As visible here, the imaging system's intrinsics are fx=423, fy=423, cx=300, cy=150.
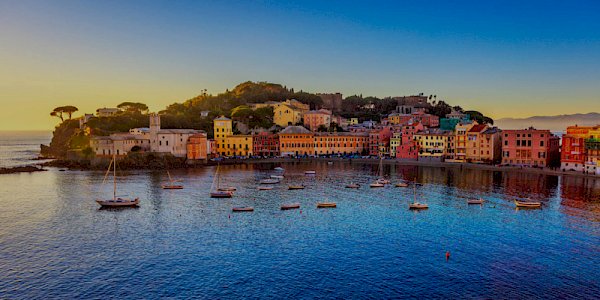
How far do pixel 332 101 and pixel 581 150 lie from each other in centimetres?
7959

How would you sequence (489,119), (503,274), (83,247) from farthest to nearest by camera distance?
1. (489,119)
2. (83,247)
3. (503,274)

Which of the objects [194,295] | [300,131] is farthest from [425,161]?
[194,295]

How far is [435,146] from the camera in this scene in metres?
81.3

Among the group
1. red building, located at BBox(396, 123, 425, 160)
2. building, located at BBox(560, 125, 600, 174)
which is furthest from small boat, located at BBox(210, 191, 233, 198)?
building, located at BBox(560, 125, 600, 174)

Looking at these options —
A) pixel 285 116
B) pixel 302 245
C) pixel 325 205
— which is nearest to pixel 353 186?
pixel 325 205

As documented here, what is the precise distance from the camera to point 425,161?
79.9 meters

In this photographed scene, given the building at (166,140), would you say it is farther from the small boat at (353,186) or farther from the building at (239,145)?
the small boat at (353,186)

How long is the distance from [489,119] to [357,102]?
4095 centimetres

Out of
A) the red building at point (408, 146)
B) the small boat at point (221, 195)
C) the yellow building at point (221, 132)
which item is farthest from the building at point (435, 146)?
the small boat at point (221, 195)

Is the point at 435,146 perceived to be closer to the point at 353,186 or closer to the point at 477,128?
the point at 477,128

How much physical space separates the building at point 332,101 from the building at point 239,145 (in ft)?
158

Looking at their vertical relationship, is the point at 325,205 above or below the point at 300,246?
above

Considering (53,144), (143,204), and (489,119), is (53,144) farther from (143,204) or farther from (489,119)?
(489,119)

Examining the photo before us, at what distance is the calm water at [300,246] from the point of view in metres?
22.0
